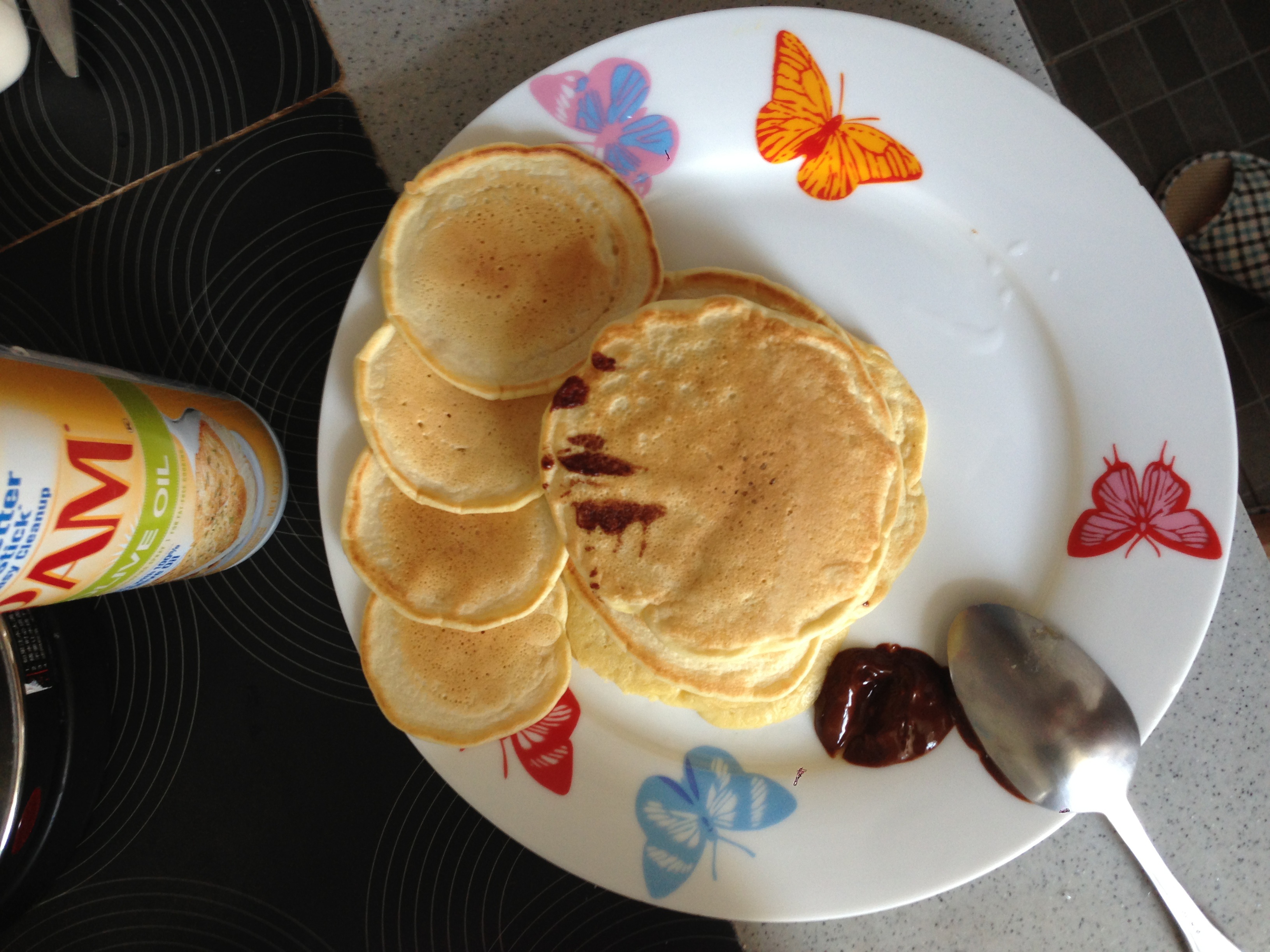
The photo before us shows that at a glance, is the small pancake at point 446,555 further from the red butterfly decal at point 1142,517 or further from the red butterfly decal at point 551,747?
the red butterfly decal at point 1142,517

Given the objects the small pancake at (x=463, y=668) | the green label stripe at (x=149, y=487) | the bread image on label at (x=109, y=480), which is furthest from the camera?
the small pancake at (x=463, y=668)

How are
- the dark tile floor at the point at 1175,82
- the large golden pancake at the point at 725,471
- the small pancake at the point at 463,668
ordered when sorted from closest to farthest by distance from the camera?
1. the large golden pancake at the point at 725,471
2. the small pancake at the point at 463,668
3. the dark tile floor at the point at 1175,82

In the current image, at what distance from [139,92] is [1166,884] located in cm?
201

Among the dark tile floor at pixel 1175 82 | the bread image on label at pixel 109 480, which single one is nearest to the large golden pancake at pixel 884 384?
the bread image on label at pixel 109 480

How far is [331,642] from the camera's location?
119cm

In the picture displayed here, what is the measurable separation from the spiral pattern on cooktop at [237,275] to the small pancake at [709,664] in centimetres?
46

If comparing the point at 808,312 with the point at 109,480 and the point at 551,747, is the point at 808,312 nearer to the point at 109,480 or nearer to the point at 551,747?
the point at 551,747

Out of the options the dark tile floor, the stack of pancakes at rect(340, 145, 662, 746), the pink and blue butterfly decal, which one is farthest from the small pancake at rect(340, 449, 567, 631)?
the dark tile floor

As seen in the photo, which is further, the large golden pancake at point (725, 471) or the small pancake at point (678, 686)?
the small pancake at point (678, 686)

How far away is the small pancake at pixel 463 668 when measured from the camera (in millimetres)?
1062

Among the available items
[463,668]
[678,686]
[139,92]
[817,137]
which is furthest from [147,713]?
[817,137]

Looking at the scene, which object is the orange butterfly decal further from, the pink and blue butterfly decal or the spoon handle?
→ the spoon handle

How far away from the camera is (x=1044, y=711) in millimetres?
1047

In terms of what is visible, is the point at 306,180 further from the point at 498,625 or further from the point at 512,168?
the point at 498,625
